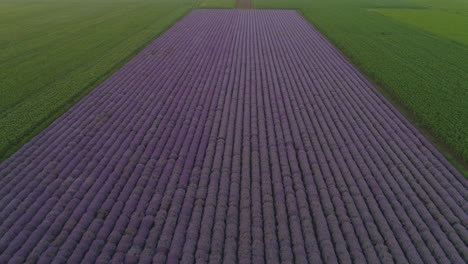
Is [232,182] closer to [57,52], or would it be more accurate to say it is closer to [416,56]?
[416,56]

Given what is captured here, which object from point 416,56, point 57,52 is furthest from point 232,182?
point 57,52

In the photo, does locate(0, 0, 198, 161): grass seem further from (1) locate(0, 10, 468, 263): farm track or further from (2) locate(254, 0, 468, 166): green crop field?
(2) locate(254, 0, 468, 166): green crop field

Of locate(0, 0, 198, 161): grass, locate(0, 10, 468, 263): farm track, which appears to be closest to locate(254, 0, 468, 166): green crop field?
locate(0, 10, 468, 263): farm track

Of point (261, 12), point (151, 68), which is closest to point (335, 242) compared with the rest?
point (151, 68)

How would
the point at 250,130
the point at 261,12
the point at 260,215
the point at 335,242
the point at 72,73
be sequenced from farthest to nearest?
the point at 261,12 < the point at 72,73 < the point at 250,130 < the point at 260,215 < the point at 335,242

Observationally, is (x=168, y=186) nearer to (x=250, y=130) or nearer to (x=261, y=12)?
(x=250, y=130)

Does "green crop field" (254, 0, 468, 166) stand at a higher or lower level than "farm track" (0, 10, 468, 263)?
higher
